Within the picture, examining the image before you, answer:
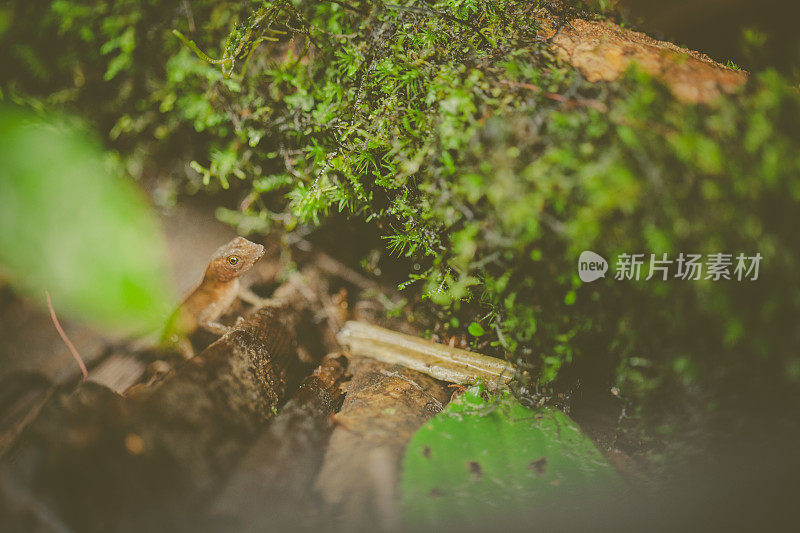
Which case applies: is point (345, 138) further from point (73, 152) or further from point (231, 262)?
point (73, 152)

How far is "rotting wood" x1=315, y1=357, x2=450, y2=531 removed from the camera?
159 centimetres

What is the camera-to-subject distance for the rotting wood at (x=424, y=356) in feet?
7.45

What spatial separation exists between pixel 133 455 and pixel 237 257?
1.26 m

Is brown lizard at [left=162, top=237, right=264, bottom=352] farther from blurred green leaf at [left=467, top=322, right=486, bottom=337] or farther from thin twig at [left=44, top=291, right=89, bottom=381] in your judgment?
blurred green leaf at [left=467, top=322, right=486, bottom=337]

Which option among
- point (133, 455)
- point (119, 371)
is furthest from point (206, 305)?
point (133, 455)

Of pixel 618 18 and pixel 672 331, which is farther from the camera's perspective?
pixel 618 18

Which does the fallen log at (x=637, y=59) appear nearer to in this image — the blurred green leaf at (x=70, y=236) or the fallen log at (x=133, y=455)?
the fallen log at (x=133, y=455)

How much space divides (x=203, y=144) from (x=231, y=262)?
1.32m

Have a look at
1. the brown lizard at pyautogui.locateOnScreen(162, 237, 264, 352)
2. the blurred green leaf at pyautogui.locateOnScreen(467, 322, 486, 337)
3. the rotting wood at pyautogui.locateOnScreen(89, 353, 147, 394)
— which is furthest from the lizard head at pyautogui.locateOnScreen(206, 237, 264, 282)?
the blurred green leaf at pyautogui.locateOnScreen(467, 322, 486, 337)

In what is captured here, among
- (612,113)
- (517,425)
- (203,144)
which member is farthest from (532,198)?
(203,144)

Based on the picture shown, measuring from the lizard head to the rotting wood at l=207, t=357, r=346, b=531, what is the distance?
3.17ft

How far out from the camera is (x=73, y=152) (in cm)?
304

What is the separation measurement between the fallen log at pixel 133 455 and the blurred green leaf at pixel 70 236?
1331 millimetres

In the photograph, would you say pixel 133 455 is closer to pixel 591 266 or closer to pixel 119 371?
pixel 119 371
